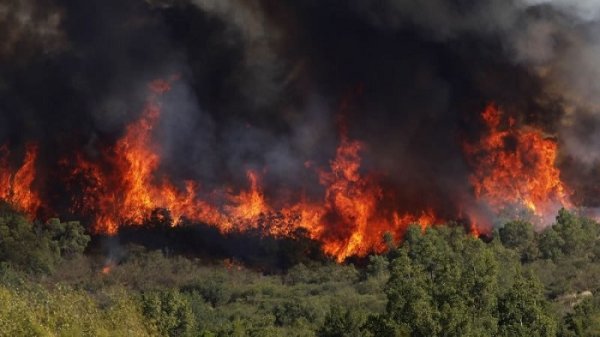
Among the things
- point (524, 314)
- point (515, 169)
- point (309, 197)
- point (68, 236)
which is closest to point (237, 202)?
point (309, 197)

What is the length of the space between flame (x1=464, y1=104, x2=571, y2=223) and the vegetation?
14.0ft

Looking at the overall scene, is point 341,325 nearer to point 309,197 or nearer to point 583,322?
point 583,322

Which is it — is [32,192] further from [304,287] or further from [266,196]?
[304,287]

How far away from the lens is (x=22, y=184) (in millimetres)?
101125

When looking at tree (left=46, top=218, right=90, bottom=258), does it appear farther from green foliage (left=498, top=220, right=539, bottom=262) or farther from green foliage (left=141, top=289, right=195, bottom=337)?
green foliage (left=498, top=220, right=539, bottom=262)

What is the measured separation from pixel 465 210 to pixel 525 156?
5.95 m

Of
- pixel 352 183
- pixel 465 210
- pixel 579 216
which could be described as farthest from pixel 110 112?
pixel 579 216

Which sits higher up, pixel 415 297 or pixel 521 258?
pixel 521 258

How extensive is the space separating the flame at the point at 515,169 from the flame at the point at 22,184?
1307 inches

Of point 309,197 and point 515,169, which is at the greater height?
point 515,169

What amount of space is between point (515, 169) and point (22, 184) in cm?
3747

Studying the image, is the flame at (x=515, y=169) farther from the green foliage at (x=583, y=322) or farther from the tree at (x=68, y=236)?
the tree at (x=68, y=236)

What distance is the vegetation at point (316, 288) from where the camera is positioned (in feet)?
184

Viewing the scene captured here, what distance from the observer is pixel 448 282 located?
196 ft
